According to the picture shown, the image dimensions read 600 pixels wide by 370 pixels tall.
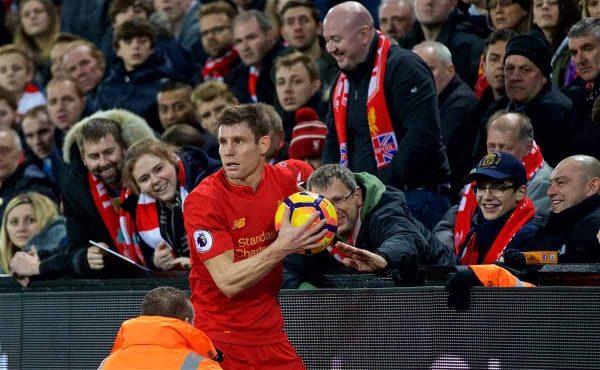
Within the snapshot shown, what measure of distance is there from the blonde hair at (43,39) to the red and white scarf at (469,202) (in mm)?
7455

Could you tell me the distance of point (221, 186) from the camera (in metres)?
7.30

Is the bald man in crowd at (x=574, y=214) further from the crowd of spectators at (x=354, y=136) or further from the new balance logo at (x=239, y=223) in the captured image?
the new balance logo at (x=239, y=223)

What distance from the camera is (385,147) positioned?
31.0ft

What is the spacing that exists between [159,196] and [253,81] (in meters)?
3.16

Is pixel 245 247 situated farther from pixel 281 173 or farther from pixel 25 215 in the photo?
pixel 25 215

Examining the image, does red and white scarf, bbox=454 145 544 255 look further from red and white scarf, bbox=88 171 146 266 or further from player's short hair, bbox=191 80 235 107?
→ player's short hair, bbox=191 80 235 107

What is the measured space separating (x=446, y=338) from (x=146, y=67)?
6128 mm

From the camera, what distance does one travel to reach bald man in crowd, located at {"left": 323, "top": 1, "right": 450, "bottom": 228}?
925 cm

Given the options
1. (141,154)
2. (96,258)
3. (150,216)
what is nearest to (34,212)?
(96,258)

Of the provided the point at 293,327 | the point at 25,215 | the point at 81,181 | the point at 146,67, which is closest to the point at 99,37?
the point at 146,67

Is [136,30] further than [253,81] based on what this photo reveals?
Yes

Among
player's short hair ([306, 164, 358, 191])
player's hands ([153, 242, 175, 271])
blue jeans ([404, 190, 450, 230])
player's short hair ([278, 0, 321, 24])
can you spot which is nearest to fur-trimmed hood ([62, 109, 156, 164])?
player's hands ([153, 242, 175, 271])

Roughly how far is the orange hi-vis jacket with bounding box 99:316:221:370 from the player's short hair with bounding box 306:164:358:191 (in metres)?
1.94

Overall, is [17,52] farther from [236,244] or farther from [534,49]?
[236,244]
